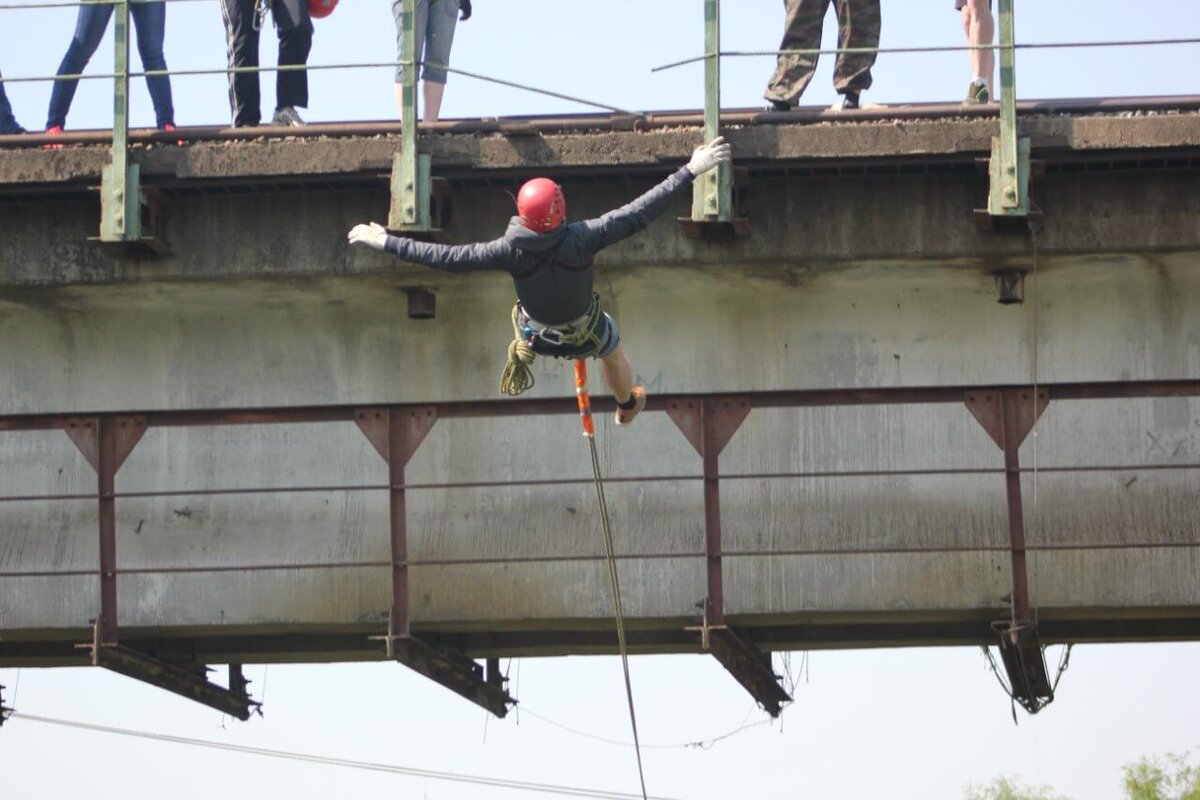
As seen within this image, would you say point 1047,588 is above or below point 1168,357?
below

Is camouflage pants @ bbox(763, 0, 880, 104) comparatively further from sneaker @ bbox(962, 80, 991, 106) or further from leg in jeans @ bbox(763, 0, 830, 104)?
sneaker @ bbox(962, 80, 991, 106)

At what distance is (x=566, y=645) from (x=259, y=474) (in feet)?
9.38

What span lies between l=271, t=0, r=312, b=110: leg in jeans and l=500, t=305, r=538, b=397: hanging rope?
339 centimetres

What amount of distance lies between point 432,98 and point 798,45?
2.76 m

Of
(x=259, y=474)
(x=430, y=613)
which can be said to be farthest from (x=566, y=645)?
(x=259, y=474)

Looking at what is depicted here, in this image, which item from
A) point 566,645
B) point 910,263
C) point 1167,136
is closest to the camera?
point 1167,136

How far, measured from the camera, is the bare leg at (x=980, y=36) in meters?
15.9

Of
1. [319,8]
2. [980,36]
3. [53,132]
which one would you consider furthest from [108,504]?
[980,36]

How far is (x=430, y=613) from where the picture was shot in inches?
650

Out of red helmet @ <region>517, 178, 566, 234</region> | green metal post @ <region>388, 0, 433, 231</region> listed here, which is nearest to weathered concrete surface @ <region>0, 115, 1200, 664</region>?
green metal post @ <region>388, 0, 433, 231</region>

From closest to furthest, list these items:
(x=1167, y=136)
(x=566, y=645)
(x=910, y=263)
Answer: (x=1167, y=136) < (x=910, y=263) < (x=566, y=645)

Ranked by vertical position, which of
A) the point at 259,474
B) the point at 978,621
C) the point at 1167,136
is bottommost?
the point at 978,621

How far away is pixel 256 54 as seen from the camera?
16.5 meters

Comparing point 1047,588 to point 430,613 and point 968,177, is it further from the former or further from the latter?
point 430,613
